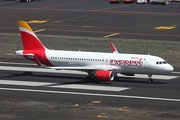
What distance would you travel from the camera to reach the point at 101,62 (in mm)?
70938

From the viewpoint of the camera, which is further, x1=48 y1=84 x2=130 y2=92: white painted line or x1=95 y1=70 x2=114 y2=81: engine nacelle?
x1=95 y1=70 x2=114 y2=81: engine nacelle

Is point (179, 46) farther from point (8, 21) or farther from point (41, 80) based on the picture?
point (8, 21)

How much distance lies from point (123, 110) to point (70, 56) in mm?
15830

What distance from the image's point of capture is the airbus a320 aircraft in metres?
69.4

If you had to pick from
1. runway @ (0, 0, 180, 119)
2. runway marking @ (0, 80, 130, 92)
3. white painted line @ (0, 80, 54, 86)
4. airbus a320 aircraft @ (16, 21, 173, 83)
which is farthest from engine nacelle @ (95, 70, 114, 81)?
white painted line @ (0, 80, 54, 86)

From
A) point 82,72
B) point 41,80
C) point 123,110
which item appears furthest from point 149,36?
point 123,110

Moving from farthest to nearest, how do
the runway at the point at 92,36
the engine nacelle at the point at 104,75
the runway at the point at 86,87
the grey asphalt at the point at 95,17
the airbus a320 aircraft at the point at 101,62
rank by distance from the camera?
the grey asphalt at the point at 95,17 < the airbus a320 aircraft at the point at 101,62 < the engine nacelle at the point at 104,75 < the runway at the point at 92,36 < the runway at the point at 86,87

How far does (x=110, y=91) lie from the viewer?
66625mm

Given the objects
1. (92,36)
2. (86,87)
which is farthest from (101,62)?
(92,36)

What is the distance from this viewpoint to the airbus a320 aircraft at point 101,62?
228ft

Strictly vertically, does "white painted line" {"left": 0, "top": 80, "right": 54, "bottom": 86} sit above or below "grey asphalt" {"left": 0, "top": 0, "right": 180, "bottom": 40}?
above

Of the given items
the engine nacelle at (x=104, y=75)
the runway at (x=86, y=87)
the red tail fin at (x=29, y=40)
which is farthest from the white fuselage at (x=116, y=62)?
the red tail fin at (x=29, y=40)

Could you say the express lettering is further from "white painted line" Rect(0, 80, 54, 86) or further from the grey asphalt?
the grey asphalt

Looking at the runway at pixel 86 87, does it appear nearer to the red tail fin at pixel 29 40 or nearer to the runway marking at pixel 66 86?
the runway marking at pixel 66 86
